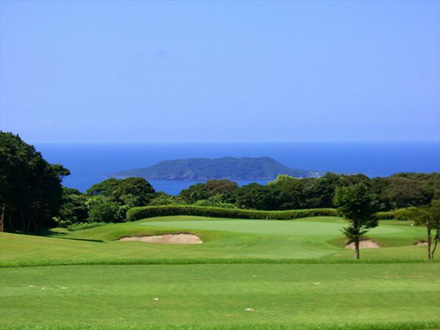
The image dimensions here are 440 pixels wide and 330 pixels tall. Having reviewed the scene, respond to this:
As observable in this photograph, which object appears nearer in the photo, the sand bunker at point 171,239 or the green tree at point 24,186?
the sand bunker at point 171,239

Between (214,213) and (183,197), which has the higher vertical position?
(183,197)

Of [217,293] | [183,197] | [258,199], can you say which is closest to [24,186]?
[217,293]

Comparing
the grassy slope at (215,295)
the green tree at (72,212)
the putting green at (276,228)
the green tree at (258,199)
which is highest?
the green tree at (258,199)

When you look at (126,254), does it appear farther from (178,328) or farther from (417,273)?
(178,328)

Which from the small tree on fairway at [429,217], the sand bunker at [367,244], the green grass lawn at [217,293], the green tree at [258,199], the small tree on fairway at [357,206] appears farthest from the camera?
the green tree at [258,199]

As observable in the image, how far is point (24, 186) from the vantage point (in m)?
45.5

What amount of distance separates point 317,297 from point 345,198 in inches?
636

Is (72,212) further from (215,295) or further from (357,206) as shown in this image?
(215,295)

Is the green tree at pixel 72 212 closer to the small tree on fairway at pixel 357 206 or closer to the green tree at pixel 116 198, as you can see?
the green tree at pixel 116 198

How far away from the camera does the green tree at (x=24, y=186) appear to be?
43.1 m

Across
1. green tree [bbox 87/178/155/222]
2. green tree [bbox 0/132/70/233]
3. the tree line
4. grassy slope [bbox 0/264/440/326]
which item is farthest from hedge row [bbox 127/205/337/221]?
grassy slope [bbox 0/264/440/326]

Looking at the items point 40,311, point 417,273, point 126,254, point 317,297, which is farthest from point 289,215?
point 40,311

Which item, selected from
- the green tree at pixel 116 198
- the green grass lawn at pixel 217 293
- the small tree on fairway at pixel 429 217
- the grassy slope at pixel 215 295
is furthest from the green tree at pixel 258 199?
the grassy slope at pixel 215 295

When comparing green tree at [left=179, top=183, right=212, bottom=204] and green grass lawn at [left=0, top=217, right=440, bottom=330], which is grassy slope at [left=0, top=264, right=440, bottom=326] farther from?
green tree at [left=179, top=183, right=212, bottom=204]
